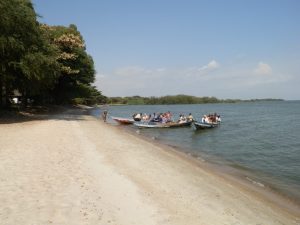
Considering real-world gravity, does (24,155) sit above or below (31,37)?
below

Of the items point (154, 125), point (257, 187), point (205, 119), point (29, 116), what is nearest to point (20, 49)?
point (29, 116)

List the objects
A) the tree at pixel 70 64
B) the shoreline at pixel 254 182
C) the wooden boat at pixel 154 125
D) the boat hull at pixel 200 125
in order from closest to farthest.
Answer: the shoreline at pixel 254 182, the boat hull at pixel 200 125, the wooden boat at pixel 154 125, the tree at pixel 70 64

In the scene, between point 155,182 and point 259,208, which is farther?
point 155,182

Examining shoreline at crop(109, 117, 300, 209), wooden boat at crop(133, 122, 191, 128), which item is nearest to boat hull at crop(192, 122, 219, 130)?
wooden boat at crop(133, 122, 191, 128)

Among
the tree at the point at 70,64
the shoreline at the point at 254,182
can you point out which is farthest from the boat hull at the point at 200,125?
the shoreline at the point at 254,182

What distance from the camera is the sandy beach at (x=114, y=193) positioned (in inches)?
325

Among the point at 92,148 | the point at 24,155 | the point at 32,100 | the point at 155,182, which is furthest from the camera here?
the point at 32,100

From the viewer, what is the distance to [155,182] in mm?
12180

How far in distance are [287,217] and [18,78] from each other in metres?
25.5

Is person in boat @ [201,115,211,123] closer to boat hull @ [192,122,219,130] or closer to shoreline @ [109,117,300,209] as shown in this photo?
boat hull @ [192,122,219,130]

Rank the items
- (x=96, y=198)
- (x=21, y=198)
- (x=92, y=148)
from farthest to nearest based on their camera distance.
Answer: (x=92, y=148) → (x=96, y=198) → (x=21, y=198)

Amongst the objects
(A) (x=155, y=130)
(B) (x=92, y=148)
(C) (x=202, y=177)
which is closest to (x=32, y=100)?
(A) (x=155, y=130)

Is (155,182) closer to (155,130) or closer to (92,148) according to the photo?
(92,148)

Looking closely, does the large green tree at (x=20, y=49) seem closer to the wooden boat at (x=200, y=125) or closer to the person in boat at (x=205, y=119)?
the wooden boat at (x=200, y=125)
